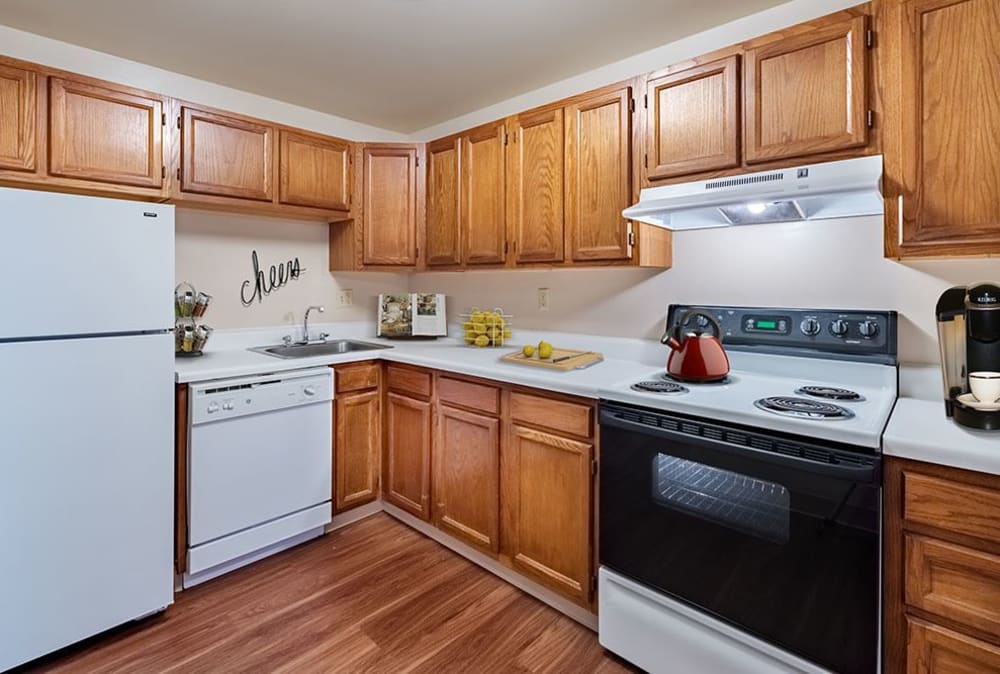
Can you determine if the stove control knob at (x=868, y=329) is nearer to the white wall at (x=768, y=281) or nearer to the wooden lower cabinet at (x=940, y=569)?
the white wall at (x=768, y=281)

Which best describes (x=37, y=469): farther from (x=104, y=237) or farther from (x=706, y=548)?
(x=706, y=548)

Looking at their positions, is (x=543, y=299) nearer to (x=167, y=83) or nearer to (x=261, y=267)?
(x=261, y=267)

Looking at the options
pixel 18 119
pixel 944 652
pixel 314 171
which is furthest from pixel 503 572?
pixel 18 119

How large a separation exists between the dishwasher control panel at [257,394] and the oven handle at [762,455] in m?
1.42

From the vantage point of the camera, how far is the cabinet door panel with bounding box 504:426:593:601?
184cm

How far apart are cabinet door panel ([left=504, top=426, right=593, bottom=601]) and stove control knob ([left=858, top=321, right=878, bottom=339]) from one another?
1.01 meters

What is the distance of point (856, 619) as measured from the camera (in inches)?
48.0

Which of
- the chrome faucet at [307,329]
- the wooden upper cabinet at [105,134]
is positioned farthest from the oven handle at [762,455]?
the wooden upper cabinet at [105,134]

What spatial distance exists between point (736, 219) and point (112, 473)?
2.46m

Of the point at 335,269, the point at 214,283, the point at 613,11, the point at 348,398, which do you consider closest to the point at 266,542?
the point at 348,398

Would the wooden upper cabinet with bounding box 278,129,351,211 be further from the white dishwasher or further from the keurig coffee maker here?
the keurig coffee maker

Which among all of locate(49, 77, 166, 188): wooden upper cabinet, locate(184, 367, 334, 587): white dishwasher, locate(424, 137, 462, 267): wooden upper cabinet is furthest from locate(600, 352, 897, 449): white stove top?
locate(49, 77, 166, 188): wooden upper cabinet

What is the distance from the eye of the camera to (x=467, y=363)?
228 cm

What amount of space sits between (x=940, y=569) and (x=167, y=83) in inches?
137
